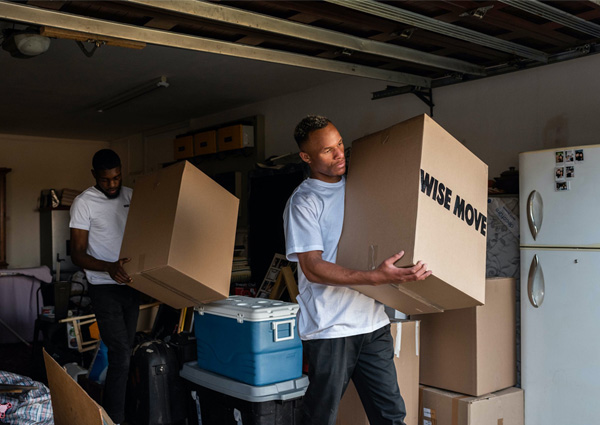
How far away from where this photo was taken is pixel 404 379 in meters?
3.15

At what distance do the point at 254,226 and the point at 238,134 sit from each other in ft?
3.76

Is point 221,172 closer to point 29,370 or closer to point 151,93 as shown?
point 151,93

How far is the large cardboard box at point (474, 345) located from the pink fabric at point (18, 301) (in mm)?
4936

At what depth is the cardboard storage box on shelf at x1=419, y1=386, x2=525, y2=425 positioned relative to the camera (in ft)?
10.2

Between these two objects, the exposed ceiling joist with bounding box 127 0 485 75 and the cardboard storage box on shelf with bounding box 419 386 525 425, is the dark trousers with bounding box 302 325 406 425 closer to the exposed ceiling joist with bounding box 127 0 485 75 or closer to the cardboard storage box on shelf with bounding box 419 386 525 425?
the cardboard storage box on shelf with bounding box 419 386 525 425

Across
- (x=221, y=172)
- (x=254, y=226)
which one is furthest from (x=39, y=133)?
(x=254, y=226)

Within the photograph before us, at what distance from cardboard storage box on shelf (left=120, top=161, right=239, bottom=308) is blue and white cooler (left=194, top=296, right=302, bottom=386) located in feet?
0.52

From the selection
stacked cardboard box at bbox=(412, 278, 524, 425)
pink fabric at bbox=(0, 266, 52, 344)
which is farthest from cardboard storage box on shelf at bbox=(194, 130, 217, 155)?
stacked cardboard box at bbox=(412, 278, 524, 425)

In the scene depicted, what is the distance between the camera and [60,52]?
4.73m

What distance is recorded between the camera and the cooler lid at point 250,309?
308cm

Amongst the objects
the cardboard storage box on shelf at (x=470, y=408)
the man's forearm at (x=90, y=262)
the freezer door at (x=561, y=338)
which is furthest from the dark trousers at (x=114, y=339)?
the freezer door at (x=561, y=338)

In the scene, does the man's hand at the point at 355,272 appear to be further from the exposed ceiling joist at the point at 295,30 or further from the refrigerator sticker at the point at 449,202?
the exposed ceiling joist at the point at 295,30

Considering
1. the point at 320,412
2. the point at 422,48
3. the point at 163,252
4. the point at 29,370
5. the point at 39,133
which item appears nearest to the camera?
the point at 320,412

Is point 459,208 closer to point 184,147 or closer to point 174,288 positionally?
point 174,288
